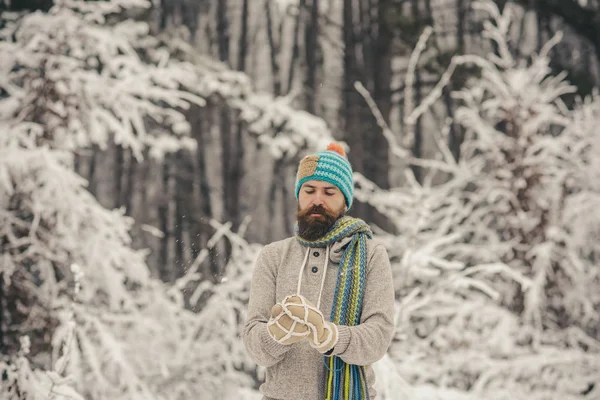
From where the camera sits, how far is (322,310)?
77.4 inches

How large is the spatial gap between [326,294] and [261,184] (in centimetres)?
596

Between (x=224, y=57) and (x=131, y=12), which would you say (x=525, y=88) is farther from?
(x=131, y=12)

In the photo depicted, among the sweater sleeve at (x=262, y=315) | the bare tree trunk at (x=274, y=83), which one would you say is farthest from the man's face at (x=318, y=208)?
the bare tree trunk at (x=274, y=83)

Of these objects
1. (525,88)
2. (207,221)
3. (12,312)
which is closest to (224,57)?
(207,221)

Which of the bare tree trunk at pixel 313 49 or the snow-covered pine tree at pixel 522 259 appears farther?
the bare tree trunk at pixel 313 49

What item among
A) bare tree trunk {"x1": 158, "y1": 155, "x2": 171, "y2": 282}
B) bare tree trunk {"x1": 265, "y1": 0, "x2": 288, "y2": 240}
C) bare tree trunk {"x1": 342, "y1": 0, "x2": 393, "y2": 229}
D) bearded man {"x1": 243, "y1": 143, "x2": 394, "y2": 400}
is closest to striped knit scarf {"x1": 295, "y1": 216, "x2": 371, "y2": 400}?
bearded man {"x1": 243, "y1": 143, "x2": 394, "y2": 400}

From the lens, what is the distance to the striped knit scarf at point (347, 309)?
6.24 feet

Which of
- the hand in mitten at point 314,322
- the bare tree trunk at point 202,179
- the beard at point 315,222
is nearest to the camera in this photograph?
the hand in mitten at point 314,322

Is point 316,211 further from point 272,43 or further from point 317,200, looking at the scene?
point 272,43

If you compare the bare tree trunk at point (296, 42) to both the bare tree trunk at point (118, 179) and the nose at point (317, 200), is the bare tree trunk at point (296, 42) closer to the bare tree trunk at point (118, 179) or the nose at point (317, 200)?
the bare tree trunk at point (118, 179)

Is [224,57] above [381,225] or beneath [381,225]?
above

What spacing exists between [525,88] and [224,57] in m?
3.69

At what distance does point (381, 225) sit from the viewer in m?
8.42

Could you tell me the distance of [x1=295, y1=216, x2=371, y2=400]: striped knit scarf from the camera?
74.9 inches
